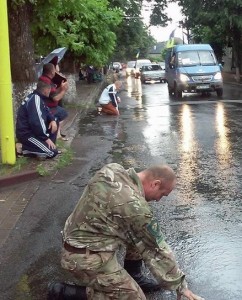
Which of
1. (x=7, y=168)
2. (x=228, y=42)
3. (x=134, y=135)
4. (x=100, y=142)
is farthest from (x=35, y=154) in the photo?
(x=228, y=42)

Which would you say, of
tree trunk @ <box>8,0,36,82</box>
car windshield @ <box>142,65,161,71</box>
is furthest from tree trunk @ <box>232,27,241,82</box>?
tree trunk @ <box>8,0,36,82</box>

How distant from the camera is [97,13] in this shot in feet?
60.2

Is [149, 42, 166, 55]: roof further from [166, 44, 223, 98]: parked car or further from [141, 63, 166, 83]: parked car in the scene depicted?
[166, 44, 223, 98]: parked car

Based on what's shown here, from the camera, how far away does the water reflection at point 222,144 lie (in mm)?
8789

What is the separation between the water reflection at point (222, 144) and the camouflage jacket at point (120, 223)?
536 cm

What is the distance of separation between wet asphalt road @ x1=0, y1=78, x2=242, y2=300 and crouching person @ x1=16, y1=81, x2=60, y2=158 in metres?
0.53

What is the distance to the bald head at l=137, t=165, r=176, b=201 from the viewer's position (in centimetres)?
310

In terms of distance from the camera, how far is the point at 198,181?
7.45m

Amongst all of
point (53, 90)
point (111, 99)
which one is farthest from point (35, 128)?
point (111, 99)

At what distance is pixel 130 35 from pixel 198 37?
243 inches

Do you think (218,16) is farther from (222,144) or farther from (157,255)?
(157,255)

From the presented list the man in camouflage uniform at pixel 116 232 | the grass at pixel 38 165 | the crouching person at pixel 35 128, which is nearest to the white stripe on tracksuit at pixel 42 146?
the crouching person at pixel 35 128

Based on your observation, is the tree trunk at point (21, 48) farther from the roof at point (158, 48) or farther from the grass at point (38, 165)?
the roof at point (158, 48)

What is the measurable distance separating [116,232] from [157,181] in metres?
0.40
